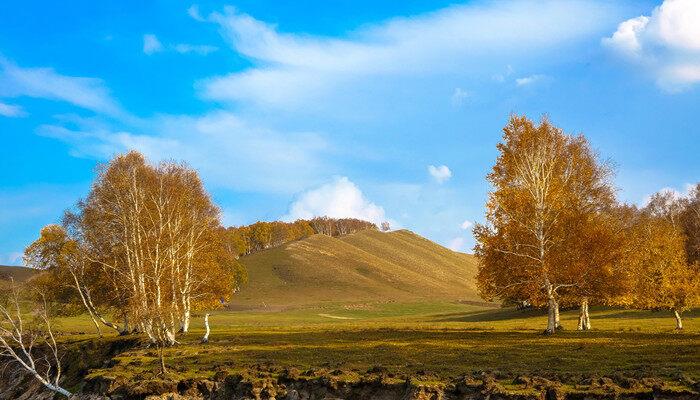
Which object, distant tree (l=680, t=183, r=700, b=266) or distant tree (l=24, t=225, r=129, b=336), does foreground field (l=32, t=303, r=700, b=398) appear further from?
distant tree (l=680, t=183, r=700, b=266)

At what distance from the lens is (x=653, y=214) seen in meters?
107

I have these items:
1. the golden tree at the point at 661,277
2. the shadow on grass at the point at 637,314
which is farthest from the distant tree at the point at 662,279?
the shadow on grass at the point at 637,314

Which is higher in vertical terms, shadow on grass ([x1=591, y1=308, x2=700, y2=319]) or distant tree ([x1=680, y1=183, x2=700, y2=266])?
distant tree ([x1=680, y1=183, x2=700, y2=266])

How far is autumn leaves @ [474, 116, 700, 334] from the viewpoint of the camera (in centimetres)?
4419

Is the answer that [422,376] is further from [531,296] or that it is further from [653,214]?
[653,214]

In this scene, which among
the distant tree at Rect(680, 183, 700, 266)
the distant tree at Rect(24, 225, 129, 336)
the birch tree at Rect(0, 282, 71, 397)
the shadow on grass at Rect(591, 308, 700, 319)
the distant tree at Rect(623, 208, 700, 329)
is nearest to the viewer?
the birch tree at Rect(0, 282, 71, 397)

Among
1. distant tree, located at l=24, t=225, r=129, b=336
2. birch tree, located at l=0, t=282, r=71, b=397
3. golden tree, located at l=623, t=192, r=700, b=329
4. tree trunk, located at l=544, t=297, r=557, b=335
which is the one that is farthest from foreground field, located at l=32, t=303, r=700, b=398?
distant tree, located at l=24, t=225, r=129, b=336

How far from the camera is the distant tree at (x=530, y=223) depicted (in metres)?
44.6

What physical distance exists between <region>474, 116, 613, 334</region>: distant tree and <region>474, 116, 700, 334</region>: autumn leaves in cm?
8

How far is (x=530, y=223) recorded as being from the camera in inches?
1817

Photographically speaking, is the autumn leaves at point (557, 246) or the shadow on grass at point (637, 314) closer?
the autumn leaves at point (557, 246)

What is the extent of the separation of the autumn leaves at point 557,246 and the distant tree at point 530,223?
8 centimetres

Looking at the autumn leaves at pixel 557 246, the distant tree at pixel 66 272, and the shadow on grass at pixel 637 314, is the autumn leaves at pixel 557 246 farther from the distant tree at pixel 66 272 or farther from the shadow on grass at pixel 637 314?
the distant tree at pixel 66 272

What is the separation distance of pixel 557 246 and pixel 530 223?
276 cm
